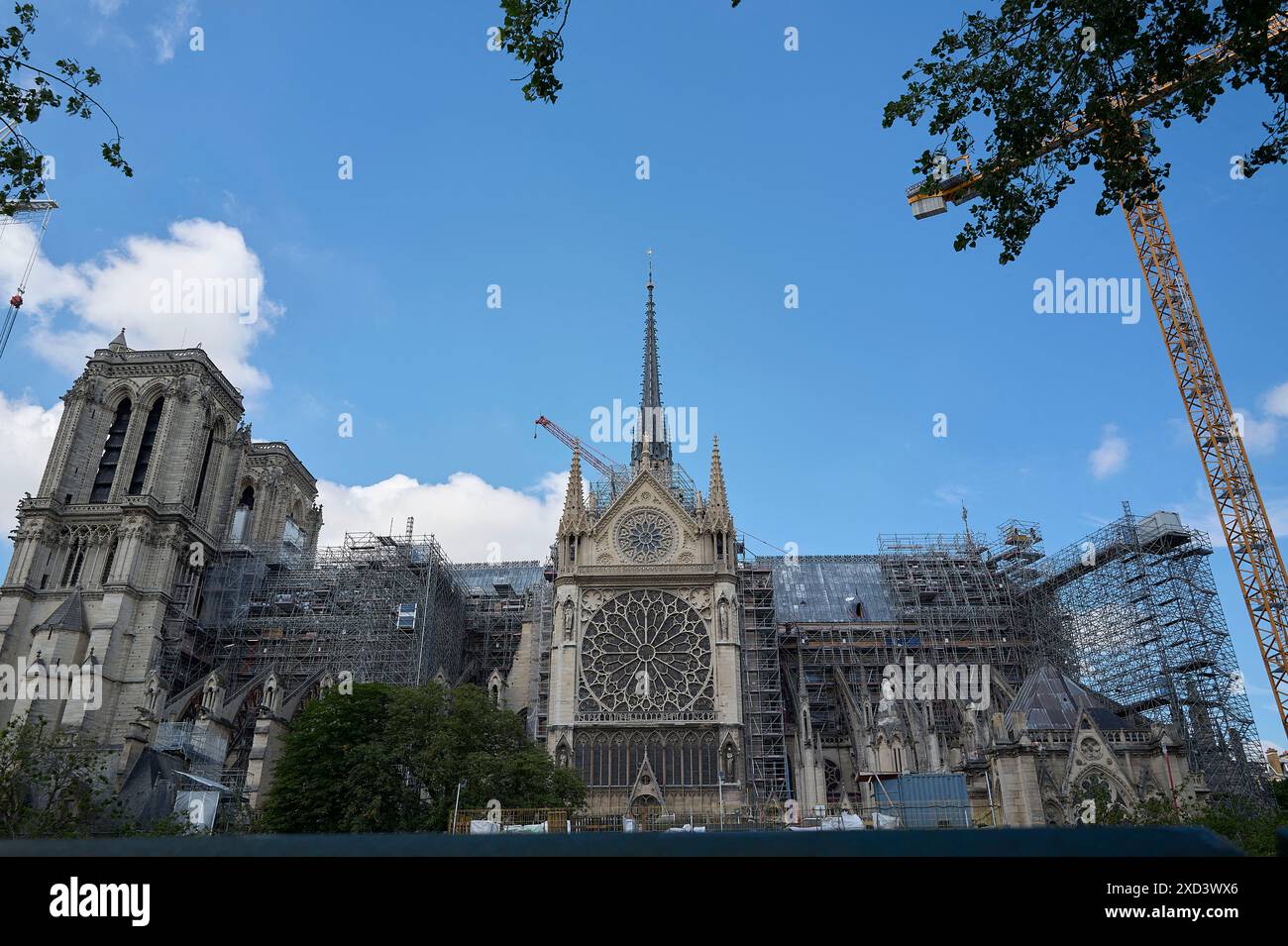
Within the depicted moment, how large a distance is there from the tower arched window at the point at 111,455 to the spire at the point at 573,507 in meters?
34.1

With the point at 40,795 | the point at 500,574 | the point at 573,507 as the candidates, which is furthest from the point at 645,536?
the point at 40,795

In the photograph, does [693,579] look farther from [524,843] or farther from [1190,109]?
[524,843]

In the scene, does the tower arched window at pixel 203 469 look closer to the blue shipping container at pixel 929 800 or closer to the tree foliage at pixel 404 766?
the tree foliage at pixel 404 766

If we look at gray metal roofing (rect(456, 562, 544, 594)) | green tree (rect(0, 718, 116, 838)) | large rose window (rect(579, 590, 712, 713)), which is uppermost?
gray metal roofing (rect(456, 562, 544, 594))

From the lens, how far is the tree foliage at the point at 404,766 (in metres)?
36.9

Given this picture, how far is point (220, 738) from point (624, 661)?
25.4 m

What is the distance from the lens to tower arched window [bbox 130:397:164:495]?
2606 inches

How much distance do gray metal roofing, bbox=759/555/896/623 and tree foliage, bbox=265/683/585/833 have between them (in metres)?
29.3

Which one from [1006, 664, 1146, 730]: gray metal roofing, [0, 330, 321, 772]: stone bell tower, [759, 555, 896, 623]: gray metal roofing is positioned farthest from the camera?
[759, 555, 896, 623]: gray metal roofing

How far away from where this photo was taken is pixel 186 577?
215ft

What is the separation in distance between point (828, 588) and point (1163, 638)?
23.0m

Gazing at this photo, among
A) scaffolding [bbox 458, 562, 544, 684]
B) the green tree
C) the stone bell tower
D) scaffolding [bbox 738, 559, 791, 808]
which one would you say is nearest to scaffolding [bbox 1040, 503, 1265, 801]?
scaffolding [bbox 738, 559, 791, 808]

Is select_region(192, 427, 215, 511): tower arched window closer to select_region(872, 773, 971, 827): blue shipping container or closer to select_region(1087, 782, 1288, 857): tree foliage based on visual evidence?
select_region(872, 773, 971, 827): blue shipping container
